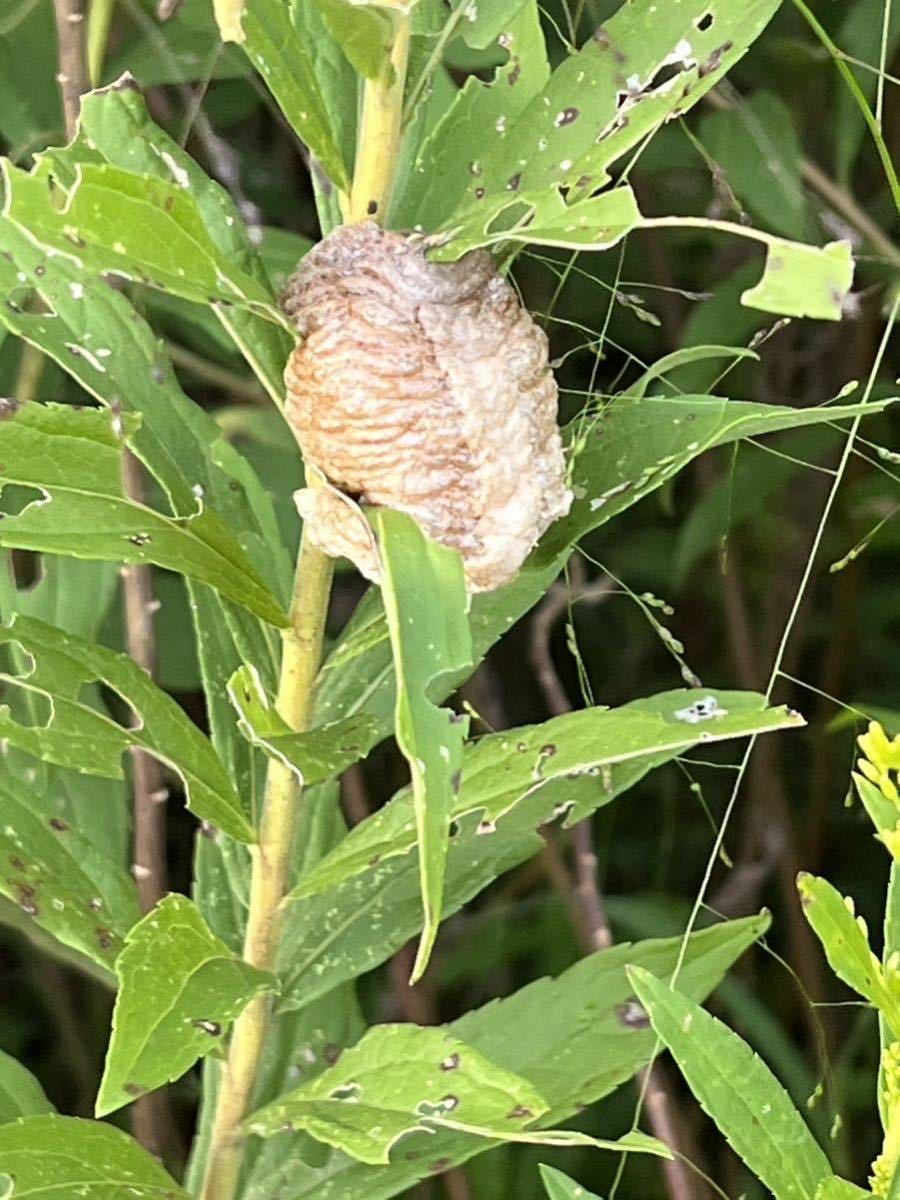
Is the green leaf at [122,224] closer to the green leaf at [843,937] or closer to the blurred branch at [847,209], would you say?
the green leaf at [843,937]

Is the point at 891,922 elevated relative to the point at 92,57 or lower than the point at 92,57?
lower

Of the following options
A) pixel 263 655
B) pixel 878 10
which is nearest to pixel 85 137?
pixel 263 655

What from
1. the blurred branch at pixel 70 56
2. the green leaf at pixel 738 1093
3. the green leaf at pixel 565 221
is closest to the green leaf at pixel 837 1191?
the green leaf at pixel 738 1093

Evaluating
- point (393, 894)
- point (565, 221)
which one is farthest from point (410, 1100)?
point (565, 221)

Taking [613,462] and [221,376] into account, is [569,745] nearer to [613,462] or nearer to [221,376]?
[613,462]

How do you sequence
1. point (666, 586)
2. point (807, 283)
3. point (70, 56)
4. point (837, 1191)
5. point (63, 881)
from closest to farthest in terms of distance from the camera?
point (807, 283), point (837, 1191), point (63, 881), point (70, 56), point (666, 586)

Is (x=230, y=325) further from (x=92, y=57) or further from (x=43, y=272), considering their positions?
(x=92, y=57)
